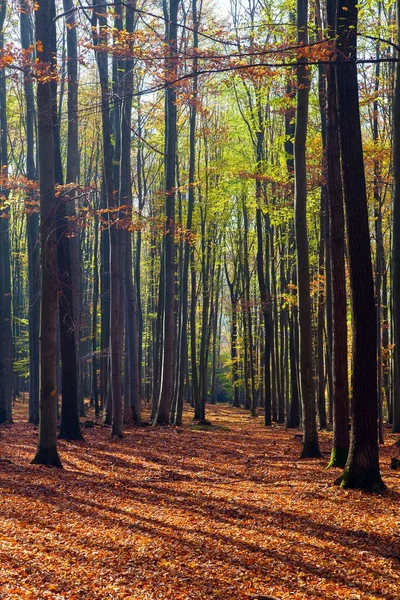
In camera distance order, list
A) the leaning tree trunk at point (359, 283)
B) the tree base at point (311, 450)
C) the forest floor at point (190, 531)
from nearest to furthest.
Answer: the forest floor at point (190, 531), the leaning tree trunk at point (359, 283), the tree base at point (311, 450)

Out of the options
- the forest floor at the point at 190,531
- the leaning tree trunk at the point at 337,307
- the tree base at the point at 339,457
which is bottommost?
the forest floor at the point at 190,531

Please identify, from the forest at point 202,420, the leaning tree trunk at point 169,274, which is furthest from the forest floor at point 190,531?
the leaning tree trunk at point 169,274

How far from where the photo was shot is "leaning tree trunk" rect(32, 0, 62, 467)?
9.91 metres

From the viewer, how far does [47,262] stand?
991cm

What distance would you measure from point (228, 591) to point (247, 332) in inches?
980

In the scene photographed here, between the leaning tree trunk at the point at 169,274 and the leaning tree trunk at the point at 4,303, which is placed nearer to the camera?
the leaning tree trunk at the point at 169,274

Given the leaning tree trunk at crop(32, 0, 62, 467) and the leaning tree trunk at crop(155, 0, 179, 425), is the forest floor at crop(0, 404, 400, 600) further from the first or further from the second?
the leaning tree trunk at crop(155, 0, 179, 425)

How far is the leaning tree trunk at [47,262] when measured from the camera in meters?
9.91

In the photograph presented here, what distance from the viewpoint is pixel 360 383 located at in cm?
823

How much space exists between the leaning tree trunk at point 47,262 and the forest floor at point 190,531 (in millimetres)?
723

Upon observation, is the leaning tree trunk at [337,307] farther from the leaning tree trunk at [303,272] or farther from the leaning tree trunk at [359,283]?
the leaning tree trunk at [359,283]

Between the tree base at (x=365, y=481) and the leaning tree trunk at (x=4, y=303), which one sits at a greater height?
the leaning tree trunk at (x=4, y=303)

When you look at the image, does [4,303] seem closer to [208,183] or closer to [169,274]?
[169,274]

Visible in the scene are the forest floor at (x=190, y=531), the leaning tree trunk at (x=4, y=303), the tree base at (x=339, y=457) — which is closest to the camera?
the forest floor at (x=190, y=531)
